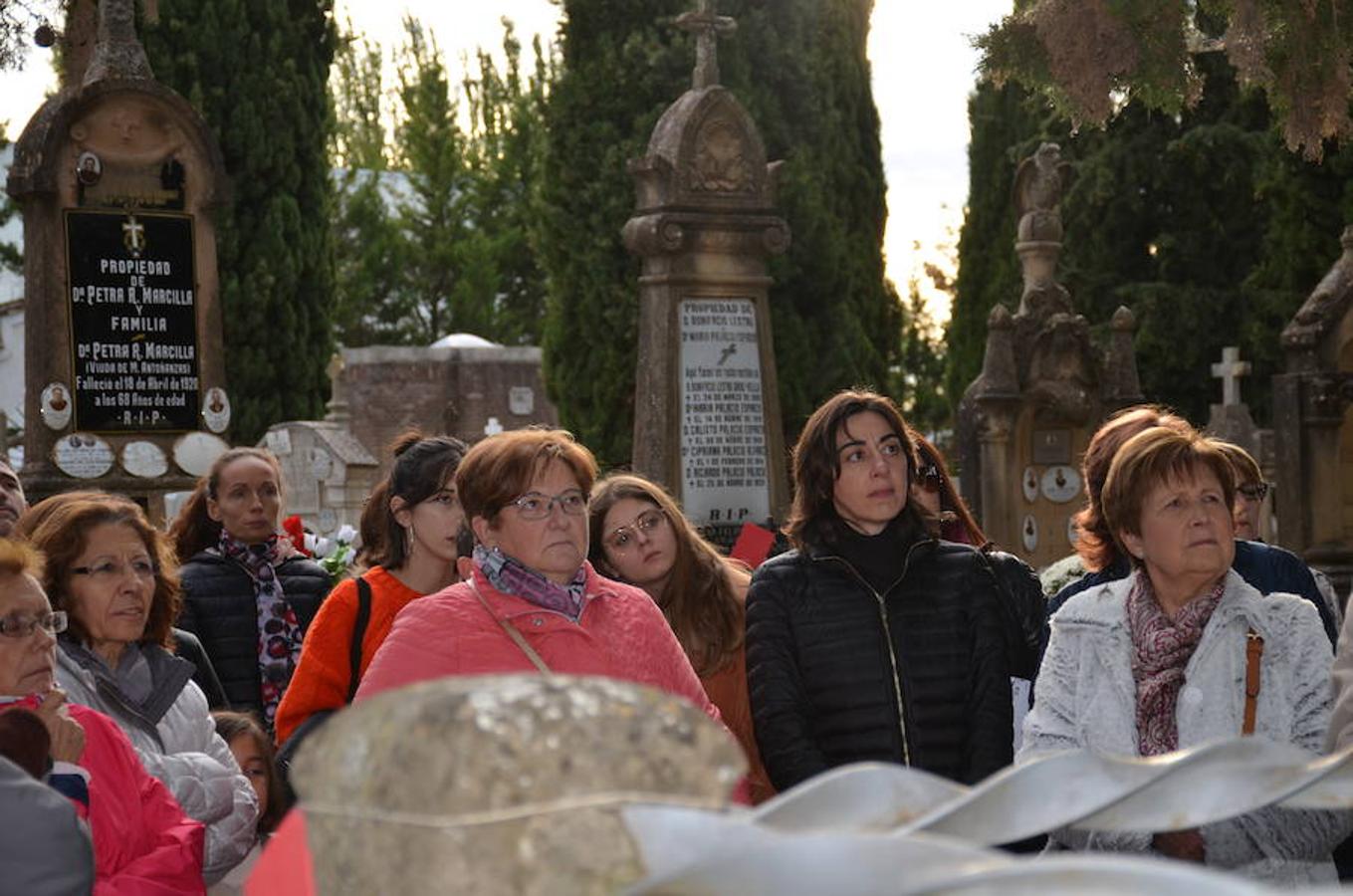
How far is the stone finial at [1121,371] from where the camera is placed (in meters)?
16.0

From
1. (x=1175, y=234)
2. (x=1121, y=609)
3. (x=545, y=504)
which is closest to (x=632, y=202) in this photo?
(x=1175, y=234)

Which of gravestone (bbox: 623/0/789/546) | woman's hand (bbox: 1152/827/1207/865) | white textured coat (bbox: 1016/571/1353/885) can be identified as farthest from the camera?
gravestone (bbox: 623/0/789/546)

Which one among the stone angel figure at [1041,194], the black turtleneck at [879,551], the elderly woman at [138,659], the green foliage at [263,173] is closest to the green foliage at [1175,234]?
the stone angel figure at [1041,194]

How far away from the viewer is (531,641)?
410cm

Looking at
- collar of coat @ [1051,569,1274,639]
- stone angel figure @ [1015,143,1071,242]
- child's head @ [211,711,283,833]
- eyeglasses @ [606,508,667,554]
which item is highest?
stone angel figure @ [1015,143,1071,242]

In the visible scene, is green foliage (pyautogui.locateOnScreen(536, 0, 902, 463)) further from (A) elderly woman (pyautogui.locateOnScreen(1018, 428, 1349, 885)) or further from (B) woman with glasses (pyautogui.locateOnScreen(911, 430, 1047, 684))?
(A) elderly woman (pyautogui.locateOnScreen(1018, 428, 1349, 885))

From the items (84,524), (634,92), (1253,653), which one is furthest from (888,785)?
(634,92)

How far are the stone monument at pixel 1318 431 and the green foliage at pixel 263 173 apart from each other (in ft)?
37.5

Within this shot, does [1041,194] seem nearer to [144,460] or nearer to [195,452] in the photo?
[195,452]

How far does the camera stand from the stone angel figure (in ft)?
55.0

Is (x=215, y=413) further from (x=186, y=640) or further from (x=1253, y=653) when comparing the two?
(x=1253, y=653)

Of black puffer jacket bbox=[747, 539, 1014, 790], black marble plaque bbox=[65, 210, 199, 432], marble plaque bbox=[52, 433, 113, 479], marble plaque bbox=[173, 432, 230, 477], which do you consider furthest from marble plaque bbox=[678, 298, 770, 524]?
black puffer jacket bbox=[747, 539, 1014, 790]

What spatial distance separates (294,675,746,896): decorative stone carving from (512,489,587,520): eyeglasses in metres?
3.08

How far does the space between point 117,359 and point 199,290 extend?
2.13ft
